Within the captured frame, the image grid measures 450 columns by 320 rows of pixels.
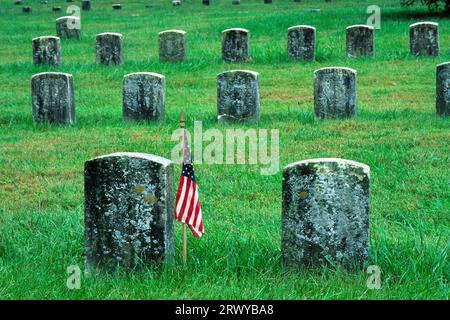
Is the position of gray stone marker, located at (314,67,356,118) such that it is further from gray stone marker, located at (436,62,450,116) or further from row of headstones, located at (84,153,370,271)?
row of headstones, located at (84,153,370,271)

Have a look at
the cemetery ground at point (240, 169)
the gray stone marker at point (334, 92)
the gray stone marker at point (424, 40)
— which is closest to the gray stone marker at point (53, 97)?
the cemetery ground at point (240, 169)

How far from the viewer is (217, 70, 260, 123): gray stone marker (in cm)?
1487

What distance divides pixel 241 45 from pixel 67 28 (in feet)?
24.5

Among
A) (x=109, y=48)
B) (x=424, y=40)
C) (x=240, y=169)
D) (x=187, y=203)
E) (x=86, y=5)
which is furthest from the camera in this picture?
(x=86, y=5)

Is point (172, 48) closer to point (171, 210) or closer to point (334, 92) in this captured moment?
point (334, 92)

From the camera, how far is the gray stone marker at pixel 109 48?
21.9 m

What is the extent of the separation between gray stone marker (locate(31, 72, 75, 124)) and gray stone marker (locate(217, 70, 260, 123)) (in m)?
2.07

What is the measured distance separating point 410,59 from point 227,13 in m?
14.6

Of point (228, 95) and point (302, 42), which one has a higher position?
point (302, 42)

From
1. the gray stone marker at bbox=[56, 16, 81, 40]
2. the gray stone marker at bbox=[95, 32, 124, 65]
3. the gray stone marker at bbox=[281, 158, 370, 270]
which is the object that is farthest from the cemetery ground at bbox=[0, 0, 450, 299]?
the gray stone marker at bbox=[56, 16, 81, 40]

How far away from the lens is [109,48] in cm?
2208

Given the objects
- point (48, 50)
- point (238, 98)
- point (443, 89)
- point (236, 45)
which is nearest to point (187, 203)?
point (238, 98)

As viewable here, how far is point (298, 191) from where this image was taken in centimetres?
746

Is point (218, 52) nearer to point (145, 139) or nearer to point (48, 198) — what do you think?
point (145, 139)
